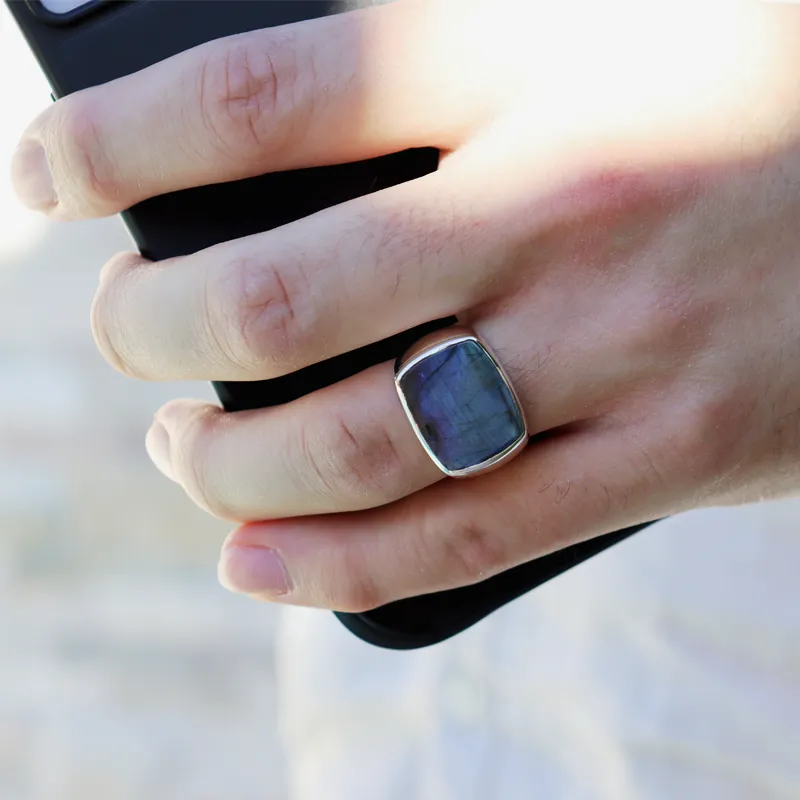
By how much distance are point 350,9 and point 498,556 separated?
1.03ft

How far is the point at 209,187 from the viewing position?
0.47m

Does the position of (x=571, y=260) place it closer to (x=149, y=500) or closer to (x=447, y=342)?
(x=447, y=342)

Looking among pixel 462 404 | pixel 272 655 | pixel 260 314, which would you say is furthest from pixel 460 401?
pixel 272 655

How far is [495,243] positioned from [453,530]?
0.16m

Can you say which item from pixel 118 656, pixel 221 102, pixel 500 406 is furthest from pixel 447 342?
pixel 118 656

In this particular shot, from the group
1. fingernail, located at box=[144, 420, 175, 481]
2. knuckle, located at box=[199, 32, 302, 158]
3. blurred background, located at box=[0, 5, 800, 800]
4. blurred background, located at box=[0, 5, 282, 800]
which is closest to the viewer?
knuckle, located at box=[199, 32, 302, 158]

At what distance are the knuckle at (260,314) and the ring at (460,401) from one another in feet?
0.18

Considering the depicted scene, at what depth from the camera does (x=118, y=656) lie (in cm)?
132

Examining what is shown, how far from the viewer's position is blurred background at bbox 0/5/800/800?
82 centimetres

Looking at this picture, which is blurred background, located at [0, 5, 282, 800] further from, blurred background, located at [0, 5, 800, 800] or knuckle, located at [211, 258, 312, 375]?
knuckle, located at [211, 258, 312, 375]

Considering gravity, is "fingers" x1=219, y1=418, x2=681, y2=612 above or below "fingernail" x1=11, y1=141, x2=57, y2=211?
below

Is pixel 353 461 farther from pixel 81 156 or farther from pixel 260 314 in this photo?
pixel 81 156

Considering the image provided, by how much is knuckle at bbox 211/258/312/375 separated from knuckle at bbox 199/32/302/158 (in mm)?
60

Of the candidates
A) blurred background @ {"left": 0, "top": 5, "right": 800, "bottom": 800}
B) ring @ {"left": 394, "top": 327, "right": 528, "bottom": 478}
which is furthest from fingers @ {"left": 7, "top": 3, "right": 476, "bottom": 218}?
blurred background @ {"left": 0, "top": 5, "right": 800, "bottom": 800}
